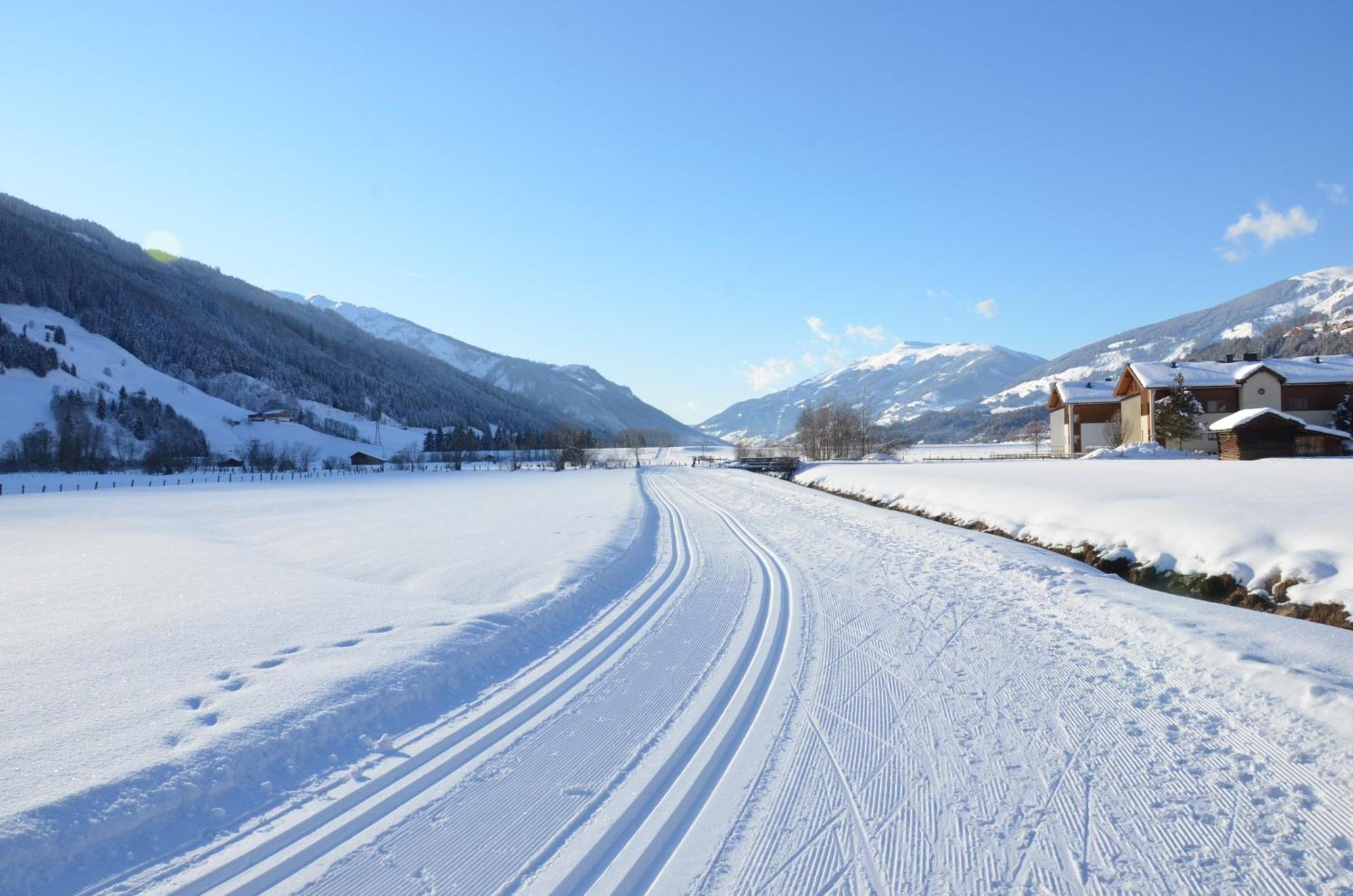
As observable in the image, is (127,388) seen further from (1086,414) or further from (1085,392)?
(1086,414)

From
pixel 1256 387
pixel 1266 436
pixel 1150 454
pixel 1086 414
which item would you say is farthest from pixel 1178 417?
pixel 1086 414

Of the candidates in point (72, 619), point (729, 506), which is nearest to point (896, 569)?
point (72, 619)

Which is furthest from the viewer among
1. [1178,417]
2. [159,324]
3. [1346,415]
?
[159,324]

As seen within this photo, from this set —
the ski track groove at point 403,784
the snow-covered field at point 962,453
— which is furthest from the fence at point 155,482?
the snow-covered field at point 962,453

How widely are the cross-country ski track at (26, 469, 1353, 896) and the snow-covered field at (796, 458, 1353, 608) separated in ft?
8.49

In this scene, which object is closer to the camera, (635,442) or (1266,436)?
(1266,436)

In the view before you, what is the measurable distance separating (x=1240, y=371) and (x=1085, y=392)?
12299mm

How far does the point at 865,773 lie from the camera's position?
4.38 m

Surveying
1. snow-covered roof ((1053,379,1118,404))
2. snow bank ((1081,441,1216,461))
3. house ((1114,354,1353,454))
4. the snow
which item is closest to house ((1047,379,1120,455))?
snow-covered roof ((1053,379,1118,404))

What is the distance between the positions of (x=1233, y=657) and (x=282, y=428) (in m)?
154

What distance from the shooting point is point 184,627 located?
26.1ft

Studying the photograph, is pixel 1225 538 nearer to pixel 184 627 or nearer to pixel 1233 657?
pixel 1233 657

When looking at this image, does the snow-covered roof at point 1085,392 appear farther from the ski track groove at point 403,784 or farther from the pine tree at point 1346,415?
the ski track groove at point 403,784

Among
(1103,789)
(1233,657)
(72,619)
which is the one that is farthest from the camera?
(72,619)
